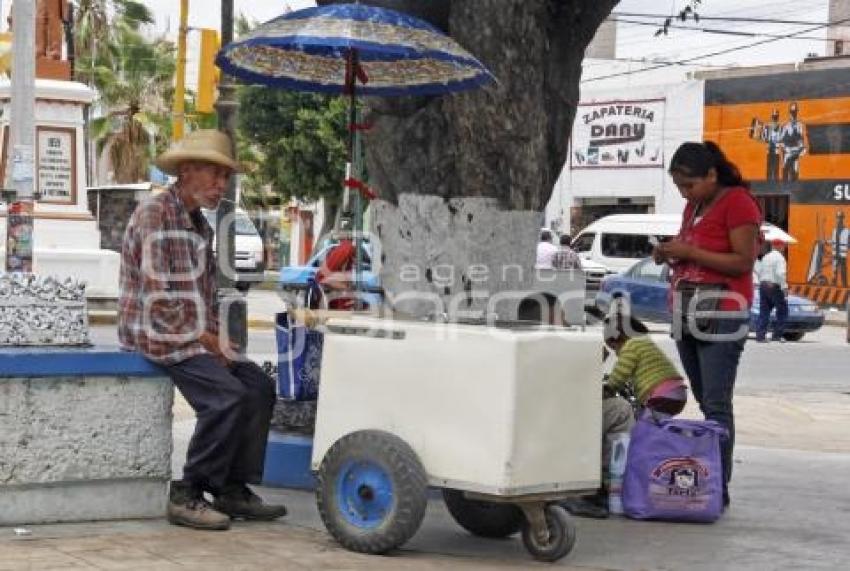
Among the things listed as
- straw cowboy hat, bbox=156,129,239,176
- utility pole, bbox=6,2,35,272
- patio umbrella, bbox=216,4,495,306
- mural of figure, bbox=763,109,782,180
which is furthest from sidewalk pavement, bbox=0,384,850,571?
mural of figure, bbox=763,109,782,180

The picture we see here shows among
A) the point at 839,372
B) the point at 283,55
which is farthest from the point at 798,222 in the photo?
the point at 283,55

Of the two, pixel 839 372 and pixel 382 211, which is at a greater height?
pixel 382 211

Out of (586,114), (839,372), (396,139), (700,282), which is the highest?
(586,114)

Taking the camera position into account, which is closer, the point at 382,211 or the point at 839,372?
the point at 382,211

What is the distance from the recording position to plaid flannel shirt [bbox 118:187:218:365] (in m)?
6.42

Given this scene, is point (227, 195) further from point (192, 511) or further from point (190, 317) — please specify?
point (192, 511)

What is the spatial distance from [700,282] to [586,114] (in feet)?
119

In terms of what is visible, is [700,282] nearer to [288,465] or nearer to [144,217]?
[288,465]

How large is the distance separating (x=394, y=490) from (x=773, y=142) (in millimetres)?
33465

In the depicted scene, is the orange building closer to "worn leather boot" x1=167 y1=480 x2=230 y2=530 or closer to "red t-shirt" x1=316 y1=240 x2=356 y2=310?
"red t-shirt" x1=316 y1=240 x2=356 y2=310

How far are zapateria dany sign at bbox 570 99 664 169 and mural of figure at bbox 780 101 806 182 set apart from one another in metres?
3.86

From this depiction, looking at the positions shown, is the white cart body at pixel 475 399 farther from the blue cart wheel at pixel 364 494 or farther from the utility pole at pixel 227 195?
the utility pole at pixel 227 195

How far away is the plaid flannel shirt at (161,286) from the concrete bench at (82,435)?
12cm

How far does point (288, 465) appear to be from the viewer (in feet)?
25.7
